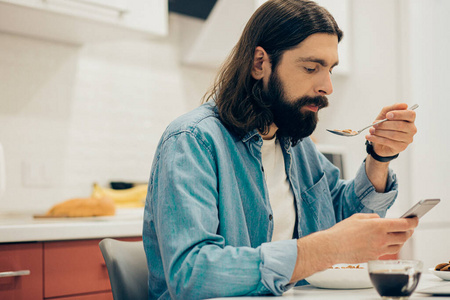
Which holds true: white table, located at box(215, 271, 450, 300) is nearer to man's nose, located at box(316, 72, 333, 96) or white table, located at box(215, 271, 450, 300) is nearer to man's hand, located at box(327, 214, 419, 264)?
man's hand, located at box(327, 214, 419, 264)

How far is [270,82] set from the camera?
137 centimetres

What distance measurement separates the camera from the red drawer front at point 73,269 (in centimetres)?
166

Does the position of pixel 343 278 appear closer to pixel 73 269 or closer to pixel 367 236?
pixel 367 236

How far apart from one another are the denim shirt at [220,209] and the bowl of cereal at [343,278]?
7cm

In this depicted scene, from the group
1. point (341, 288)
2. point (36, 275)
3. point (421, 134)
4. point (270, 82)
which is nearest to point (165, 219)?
point (341, 288)

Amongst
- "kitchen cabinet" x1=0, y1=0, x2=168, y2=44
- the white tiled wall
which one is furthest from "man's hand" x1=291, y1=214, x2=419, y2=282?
the white tiled wall

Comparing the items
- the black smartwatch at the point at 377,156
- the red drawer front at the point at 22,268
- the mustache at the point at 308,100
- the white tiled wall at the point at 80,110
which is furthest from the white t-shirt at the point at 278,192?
the white tiled wall at the point at 80,110

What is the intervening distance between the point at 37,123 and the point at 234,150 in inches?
54.1

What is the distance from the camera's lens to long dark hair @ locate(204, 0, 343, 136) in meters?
1.29

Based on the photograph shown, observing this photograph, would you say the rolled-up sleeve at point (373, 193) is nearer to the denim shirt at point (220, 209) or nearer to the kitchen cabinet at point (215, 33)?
the denim shirt at point (220, 209)

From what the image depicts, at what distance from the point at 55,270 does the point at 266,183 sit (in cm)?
81

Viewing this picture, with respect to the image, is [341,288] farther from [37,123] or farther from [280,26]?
[37,123]

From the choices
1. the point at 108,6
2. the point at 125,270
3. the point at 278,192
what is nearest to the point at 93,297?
the point at 125,270

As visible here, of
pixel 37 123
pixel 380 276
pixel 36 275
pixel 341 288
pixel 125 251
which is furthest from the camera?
pixel 37 123
